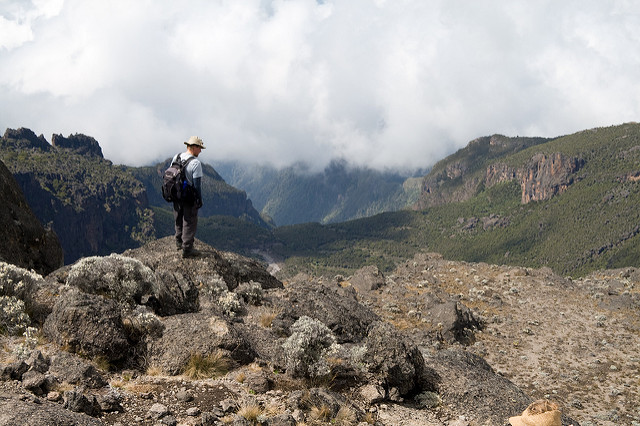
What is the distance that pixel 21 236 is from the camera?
14.1m

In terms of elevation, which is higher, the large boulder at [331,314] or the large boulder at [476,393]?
the large boulder at [331,314]

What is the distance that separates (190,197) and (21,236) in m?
7.14

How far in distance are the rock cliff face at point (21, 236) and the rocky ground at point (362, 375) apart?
3628 mm

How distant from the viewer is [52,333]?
7629 mm

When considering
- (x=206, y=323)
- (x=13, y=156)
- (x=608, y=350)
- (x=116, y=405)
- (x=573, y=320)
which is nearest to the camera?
(x=116, y=405)

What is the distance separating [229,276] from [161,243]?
287cm

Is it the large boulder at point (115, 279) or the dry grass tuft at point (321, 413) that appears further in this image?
the large boulder at point (115, 279)

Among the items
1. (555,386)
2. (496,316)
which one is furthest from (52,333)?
(496,316)

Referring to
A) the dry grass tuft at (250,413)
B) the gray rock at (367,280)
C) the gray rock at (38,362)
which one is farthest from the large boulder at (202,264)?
the gray rock at (367,280)

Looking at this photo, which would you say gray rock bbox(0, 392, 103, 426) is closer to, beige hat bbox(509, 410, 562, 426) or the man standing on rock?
beige hat bbox(509, 410, 562, 426)

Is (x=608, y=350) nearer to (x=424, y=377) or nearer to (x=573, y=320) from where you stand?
(x=573, y=320)

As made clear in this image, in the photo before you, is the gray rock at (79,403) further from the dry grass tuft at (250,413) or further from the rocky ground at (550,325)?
the rocky ground at (550,325)

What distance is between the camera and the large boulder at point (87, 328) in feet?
24.4

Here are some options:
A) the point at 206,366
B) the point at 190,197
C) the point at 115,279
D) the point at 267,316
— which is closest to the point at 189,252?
the point at 190,197
